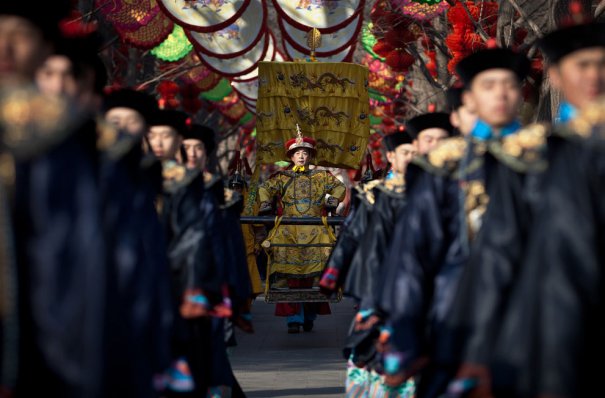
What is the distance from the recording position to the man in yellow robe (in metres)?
14.8

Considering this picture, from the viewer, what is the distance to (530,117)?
13391mm

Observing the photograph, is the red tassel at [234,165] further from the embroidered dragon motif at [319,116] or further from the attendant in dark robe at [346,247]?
the attendant in dark robe at [346,247]

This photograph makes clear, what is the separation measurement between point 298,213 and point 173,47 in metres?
5.53

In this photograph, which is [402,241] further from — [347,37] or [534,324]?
[347,37]

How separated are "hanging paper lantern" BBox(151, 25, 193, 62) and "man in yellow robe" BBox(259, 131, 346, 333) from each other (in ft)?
14.4

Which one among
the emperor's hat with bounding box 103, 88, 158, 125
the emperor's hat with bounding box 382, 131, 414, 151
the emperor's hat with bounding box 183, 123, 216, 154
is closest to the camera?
the emperor's hat with bounding box 103, 88, 158, 125

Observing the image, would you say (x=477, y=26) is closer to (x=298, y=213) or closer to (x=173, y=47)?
(x=298, y=213)

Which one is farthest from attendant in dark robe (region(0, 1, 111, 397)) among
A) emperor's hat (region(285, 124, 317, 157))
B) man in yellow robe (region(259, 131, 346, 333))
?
emperor's hat (region(285, 124, 317, 157))

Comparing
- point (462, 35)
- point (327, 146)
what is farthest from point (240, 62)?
point (462, 35)

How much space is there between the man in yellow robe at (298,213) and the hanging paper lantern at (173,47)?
4397mm

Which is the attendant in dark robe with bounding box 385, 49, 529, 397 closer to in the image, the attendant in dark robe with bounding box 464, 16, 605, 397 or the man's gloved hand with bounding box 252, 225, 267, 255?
the attendant in dark robe with bounding box 464, 16, 605, 397

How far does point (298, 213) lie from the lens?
49.2ft

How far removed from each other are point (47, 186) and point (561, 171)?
79.7 inches

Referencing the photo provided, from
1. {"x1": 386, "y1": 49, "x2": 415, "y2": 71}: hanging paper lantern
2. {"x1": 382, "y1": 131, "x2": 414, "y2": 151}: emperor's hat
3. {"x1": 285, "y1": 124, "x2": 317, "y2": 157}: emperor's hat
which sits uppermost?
{"x1": 386, "y1": 49, "x2": 415, "y2": 71}: hanging paper lantern
